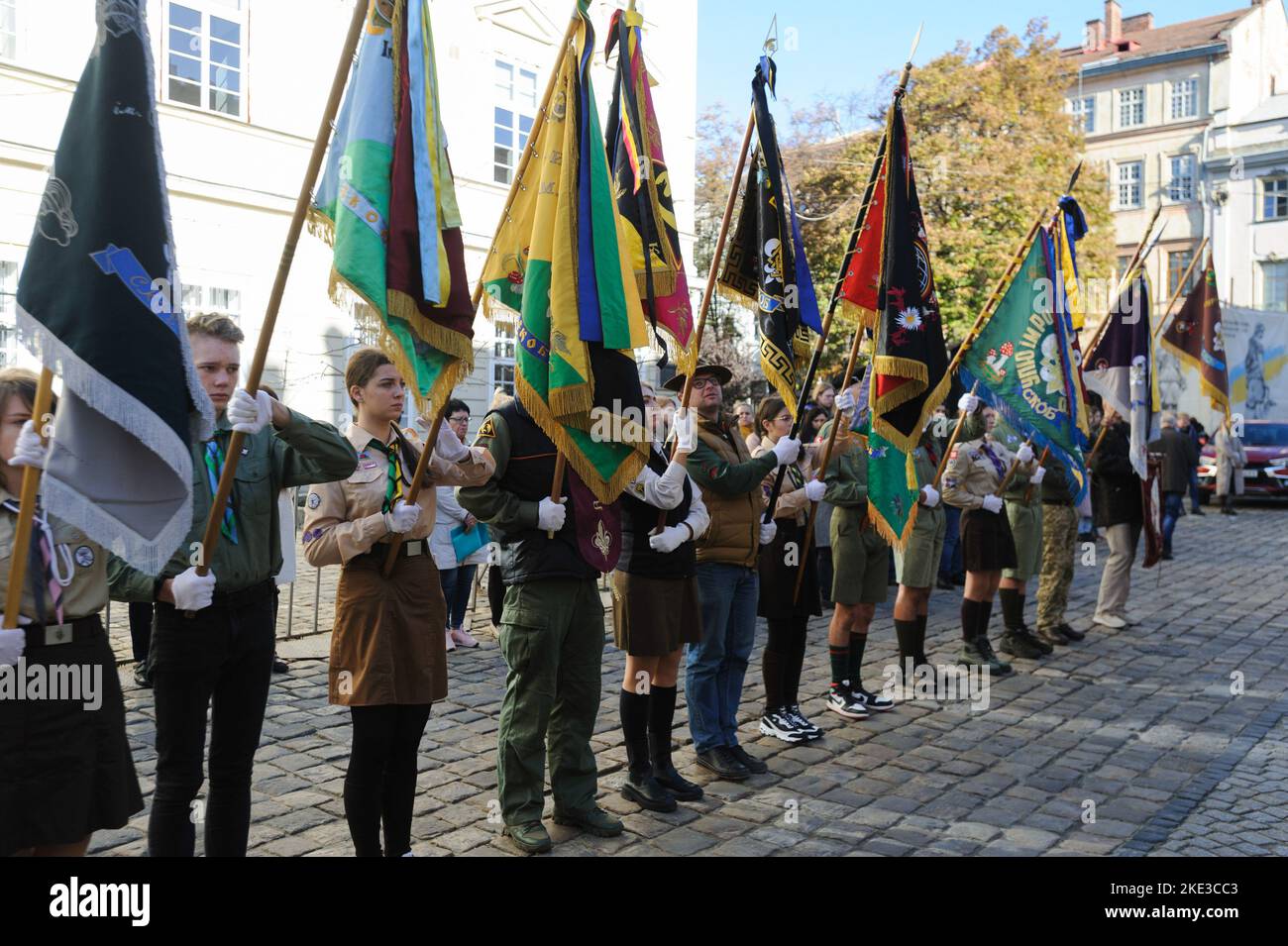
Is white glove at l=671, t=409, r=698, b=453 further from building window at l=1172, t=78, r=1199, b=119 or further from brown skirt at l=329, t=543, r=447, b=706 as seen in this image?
building window at l=1172, t=78, r=1199, b=119

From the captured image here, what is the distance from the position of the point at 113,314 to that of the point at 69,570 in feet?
2.51

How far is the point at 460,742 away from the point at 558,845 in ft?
5.22

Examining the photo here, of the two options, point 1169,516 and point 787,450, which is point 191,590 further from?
point 1169,516

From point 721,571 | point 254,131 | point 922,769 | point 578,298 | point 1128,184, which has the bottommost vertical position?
point 922,769

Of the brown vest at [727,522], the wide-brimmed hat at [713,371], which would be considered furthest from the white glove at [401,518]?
the brown vest at [727,522]

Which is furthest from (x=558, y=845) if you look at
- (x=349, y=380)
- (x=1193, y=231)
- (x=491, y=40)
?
(x=1193, y=231)

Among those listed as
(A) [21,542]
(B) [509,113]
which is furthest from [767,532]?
(B) [509,113]

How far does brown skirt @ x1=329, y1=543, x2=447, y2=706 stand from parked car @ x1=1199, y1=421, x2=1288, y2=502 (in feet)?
71.4

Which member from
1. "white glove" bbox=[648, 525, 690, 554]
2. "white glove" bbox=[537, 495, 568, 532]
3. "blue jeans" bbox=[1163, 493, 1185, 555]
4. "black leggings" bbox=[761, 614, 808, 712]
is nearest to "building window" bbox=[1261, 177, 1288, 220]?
"blue jeans" bbox=[1163, 493, 1185, 555]

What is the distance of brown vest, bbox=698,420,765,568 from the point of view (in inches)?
221

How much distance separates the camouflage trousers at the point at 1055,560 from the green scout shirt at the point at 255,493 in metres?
7.06

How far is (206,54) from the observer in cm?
1414

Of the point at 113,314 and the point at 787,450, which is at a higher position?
the point at 113,314
